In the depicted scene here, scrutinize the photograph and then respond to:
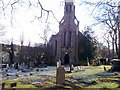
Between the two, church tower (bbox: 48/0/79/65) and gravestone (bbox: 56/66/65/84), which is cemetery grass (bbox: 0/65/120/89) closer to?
gravestone (bbox: 56/66/65/84)

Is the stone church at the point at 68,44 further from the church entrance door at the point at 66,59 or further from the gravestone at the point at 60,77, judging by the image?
the gravestone at the point at 60,77

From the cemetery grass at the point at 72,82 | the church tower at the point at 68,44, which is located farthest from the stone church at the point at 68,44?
the cemetery grass at the point at 72,82

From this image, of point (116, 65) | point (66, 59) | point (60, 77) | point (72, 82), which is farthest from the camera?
point (66, 59)

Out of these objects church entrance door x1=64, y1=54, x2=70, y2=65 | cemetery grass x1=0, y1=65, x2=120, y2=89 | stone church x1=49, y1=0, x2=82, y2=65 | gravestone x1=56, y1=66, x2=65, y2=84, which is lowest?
cemetery grass x1=0, y1=65, x2=120, y2=89

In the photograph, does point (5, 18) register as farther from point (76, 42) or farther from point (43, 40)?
point (43, 40)

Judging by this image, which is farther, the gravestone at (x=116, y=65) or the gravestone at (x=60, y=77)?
the gravestone at (x=116, y=65)

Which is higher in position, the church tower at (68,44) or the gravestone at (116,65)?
the church tower at (68,44)

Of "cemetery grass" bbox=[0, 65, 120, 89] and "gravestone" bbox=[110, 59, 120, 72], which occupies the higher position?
"gravestone" bbox=[110, 59, 120, 72]

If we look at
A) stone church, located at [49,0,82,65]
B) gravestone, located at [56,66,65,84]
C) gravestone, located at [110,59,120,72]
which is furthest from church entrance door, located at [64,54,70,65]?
gravestone, located at [56,66,65,84]

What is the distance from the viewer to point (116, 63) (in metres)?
17.0

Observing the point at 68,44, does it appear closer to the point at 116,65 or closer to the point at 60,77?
the point at 116,65

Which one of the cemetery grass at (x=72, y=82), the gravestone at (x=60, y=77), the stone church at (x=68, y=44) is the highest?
the stone church at (x=68, y=44)

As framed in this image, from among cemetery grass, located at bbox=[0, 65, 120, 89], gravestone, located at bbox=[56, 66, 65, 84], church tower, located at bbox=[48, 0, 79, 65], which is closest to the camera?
cemetery grass, located at bbox=[0, 65, 120, 89]

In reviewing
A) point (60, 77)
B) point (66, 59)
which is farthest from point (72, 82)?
point (66, 59)
